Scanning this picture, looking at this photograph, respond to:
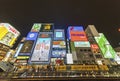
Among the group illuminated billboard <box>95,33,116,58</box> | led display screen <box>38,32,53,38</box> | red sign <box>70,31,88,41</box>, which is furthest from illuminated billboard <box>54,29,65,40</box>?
illuminated billboard <box>95,33,116,58</box>

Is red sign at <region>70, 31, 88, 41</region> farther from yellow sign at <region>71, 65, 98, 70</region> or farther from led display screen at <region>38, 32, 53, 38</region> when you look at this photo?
yellow sign at <region>71, 65, 98, 70</region>

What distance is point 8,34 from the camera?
15.6 feet

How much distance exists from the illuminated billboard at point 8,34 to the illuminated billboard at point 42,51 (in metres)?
0.97

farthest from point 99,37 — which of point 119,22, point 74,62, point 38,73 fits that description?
point 38,73

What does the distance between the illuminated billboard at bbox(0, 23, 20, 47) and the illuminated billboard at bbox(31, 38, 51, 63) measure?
0.97 m

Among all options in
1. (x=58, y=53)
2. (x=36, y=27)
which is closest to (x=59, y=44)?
(x=58, y=53)

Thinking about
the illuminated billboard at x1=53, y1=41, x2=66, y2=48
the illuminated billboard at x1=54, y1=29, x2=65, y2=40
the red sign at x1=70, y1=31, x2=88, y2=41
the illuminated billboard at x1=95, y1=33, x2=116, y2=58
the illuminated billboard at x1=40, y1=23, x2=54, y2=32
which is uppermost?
the illuminated billboard at x1=40, y1=23, x2=54, y2=32

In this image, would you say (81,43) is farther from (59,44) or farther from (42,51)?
(42,51)

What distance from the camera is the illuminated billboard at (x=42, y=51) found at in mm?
3644

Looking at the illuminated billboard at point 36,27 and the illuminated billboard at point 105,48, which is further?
the illuminated billboard at point 36,27

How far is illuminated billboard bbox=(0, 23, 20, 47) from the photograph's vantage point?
4511mm

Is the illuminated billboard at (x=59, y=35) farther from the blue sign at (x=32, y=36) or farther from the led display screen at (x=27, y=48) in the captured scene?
the led display screen at (x=27, y=48)

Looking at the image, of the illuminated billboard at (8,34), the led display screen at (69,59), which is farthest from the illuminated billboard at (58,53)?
the illuminated billboard at (8,34)

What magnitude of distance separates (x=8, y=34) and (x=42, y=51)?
1.56 meters
